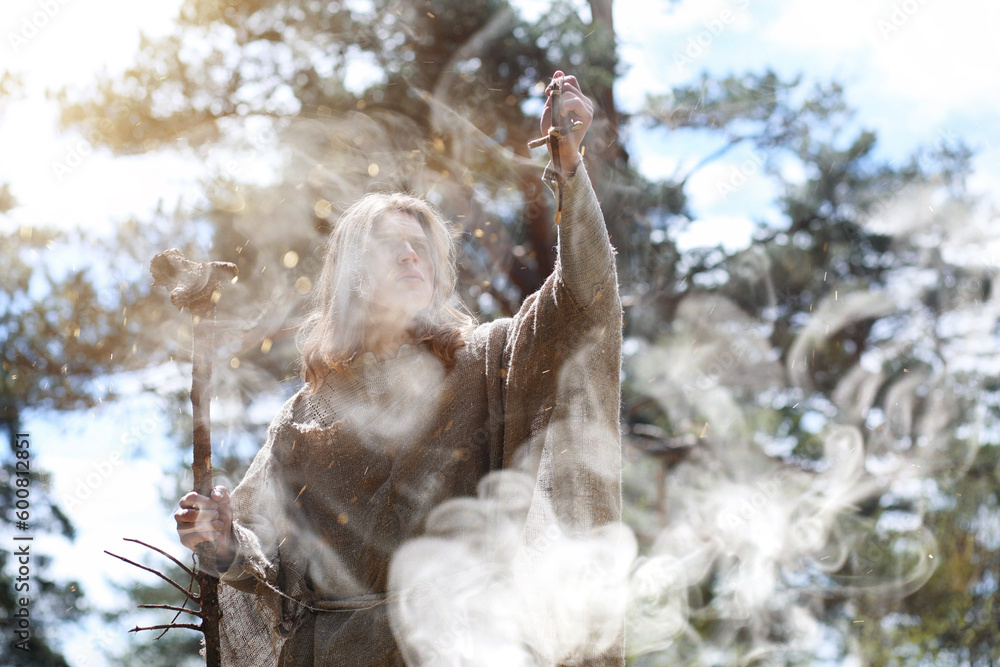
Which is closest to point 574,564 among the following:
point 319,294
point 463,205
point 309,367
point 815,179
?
point 309,367

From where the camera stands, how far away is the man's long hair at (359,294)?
5.99 feet

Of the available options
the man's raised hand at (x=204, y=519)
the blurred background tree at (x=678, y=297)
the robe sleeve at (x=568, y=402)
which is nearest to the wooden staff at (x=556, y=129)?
the robe sleeve at (x=568, y=402)

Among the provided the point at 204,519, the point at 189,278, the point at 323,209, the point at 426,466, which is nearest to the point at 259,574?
the point at 204,519

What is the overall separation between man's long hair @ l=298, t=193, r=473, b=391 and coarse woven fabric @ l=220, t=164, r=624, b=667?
0.06 meters

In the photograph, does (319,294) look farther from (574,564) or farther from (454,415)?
(574,564)

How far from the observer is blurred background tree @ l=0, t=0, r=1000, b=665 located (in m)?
4.24

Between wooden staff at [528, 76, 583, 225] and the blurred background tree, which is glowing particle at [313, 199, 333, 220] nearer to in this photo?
the blurred background tree

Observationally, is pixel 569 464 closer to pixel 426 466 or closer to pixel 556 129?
pixel 426 466

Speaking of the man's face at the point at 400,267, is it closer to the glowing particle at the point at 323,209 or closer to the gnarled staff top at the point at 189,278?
the gnarled staff top at the point at 189,278

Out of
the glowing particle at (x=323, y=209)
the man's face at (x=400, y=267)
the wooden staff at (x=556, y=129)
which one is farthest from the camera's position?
the glowing particle at (x=323, y=209)

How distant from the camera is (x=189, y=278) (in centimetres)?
138

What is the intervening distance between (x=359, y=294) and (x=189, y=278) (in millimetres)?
531

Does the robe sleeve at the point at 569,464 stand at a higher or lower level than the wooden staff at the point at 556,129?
lower

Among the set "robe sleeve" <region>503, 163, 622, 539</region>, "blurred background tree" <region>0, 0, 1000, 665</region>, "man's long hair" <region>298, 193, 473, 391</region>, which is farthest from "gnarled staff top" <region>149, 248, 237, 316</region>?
"blurred background tree" <region>0, 0, 1000, 665</region>
